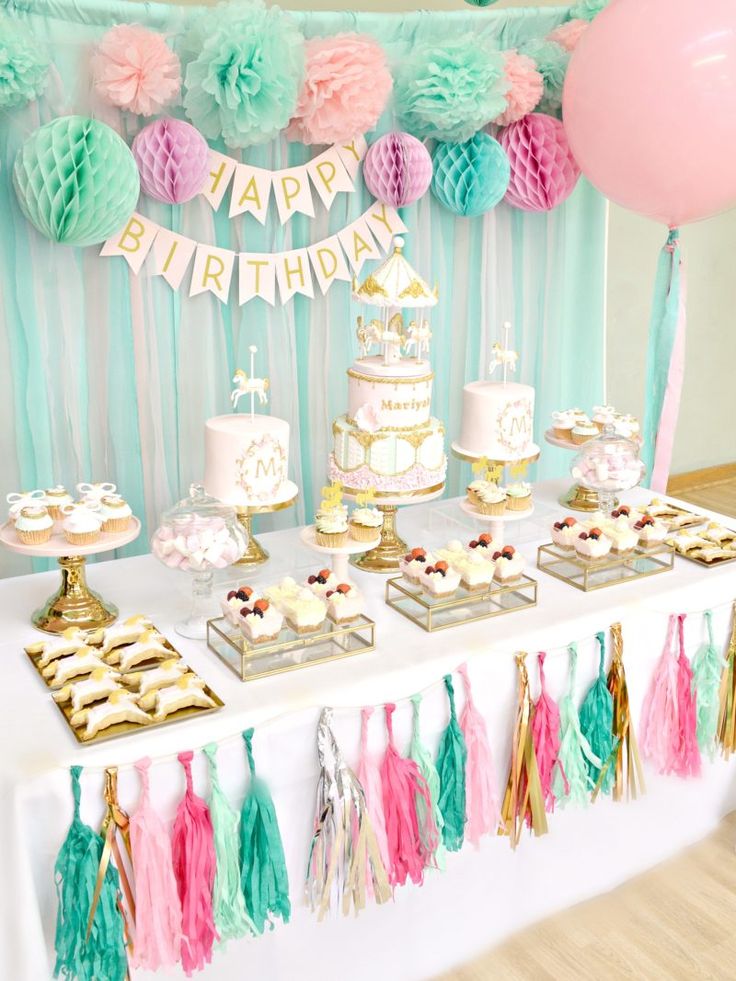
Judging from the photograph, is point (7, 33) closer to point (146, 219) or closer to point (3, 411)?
point (146, 219)

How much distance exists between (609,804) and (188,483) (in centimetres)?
124

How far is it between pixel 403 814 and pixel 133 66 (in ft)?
5.06

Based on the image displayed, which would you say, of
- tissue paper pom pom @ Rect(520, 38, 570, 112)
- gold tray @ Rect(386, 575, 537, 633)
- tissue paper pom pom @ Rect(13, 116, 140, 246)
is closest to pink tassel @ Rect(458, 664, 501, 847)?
gold tray @ Rect(386, 575, 537, 633)

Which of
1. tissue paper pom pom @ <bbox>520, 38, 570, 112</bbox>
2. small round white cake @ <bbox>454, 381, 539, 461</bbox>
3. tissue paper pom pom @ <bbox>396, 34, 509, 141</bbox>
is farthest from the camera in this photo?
tissue paper pom pom @ <bbox>520, 38, 570, 112</bbox>

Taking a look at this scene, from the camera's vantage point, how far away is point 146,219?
223 cm

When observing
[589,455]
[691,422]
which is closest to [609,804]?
[589,455]

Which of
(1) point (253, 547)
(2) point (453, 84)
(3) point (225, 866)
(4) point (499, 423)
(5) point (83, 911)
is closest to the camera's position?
(5) point (83, 911)

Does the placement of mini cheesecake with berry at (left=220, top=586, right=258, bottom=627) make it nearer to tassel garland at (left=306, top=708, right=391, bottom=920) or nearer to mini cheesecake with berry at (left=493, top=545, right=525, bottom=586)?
tassel garland at (left=306, top=708, right=391, bottom=920)

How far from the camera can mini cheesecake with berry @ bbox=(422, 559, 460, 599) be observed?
5.97ft

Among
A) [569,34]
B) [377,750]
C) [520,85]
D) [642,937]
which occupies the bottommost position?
[642,937]

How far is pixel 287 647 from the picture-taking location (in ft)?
5.39

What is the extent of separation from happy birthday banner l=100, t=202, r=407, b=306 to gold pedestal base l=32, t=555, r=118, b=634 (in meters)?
0.79

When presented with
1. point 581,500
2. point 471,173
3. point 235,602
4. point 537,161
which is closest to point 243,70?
point 471,173

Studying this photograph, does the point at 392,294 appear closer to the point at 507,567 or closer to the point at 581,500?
the point at 507,567
